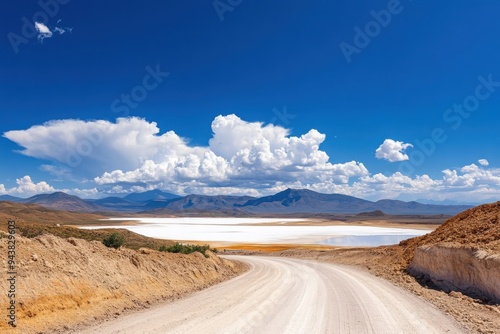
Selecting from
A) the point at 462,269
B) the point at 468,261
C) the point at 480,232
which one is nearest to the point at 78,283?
the point at 468,261

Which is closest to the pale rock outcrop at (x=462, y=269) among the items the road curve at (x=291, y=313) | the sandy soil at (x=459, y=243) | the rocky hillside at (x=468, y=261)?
the rocky hillside at (x=468, y=261)

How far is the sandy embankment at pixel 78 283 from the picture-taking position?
37.1ft

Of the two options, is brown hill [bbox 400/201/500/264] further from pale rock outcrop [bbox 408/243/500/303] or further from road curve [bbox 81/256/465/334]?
road curve [bbox 81/256/465/334]

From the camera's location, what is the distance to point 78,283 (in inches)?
538

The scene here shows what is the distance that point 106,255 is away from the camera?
1698 centimetres

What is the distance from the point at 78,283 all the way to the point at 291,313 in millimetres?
7723

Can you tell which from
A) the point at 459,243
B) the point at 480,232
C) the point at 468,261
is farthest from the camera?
the point at 480,232

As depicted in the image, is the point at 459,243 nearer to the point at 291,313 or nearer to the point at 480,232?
the point at 480,232

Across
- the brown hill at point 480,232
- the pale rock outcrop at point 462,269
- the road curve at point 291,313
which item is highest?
the brown hill at point 480,232

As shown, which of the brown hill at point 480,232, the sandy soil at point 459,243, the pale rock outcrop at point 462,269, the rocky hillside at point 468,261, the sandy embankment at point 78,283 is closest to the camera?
the sandy embankment at point 78,283

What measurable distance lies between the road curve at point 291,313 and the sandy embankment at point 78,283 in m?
1.12

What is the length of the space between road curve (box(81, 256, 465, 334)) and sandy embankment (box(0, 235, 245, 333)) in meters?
1.12

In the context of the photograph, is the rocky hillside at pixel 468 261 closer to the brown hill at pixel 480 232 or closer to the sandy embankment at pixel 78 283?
the brown hill at pixel 480 232

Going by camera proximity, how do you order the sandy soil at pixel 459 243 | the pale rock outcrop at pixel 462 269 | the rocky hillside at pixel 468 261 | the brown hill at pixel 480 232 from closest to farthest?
the sandy soil at pixel 459 243 → the pale rock outcrop at pixel 462 269 → the rocky hillside at pixel 468 261 → the brown hill at pixel 480 232
